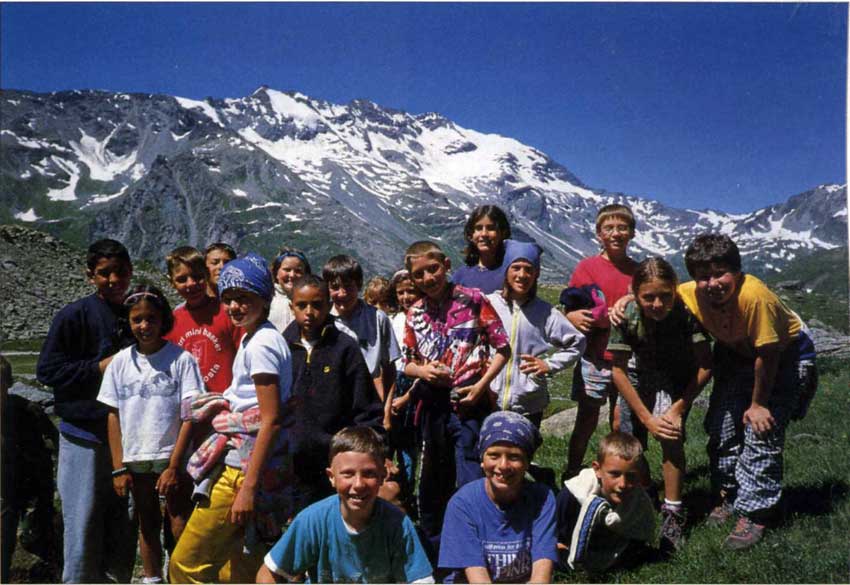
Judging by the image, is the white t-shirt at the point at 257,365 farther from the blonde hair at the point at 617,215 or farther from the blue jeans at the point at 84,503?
the blonde hair at the point at 617,215

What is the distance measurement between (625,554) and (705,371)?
1.78 metres

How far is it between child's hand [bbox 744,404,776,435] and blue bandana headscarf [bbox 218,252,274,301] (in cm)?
427

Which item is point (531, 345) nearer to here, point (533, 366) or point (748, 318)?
point (533, 366)

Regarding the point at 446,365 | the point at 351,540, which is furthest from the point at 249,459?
the point at 446,365

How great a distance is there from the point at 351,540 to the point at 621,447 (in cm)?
234

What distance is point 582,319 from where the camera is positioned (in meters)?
6.11

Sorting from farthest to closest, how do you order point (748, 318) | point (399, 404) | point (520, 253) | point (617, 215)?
point (399, 404), point (617, 215), point (520, 253), point (748, 318)

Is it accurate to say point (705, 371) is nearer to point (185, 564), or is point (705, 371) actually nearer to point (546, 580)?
point (546, 580)

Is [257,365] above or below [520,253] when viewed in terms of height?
below

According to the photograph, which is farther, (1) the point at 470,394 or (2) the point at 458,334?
(2) the point at 458,334

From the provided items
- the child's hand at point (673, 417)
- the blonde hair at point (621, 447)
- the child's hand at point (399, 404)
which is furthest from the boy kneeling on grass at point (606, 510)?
the child's hand at point (399, 404)

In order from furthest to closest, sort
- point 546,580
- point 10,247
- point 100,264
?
point 10,247
point 100,264
point 546,580

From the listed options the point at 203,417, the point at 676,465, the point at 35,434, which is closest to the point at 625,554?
the point at 676,465

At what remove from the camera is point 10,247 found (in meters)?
44.3
